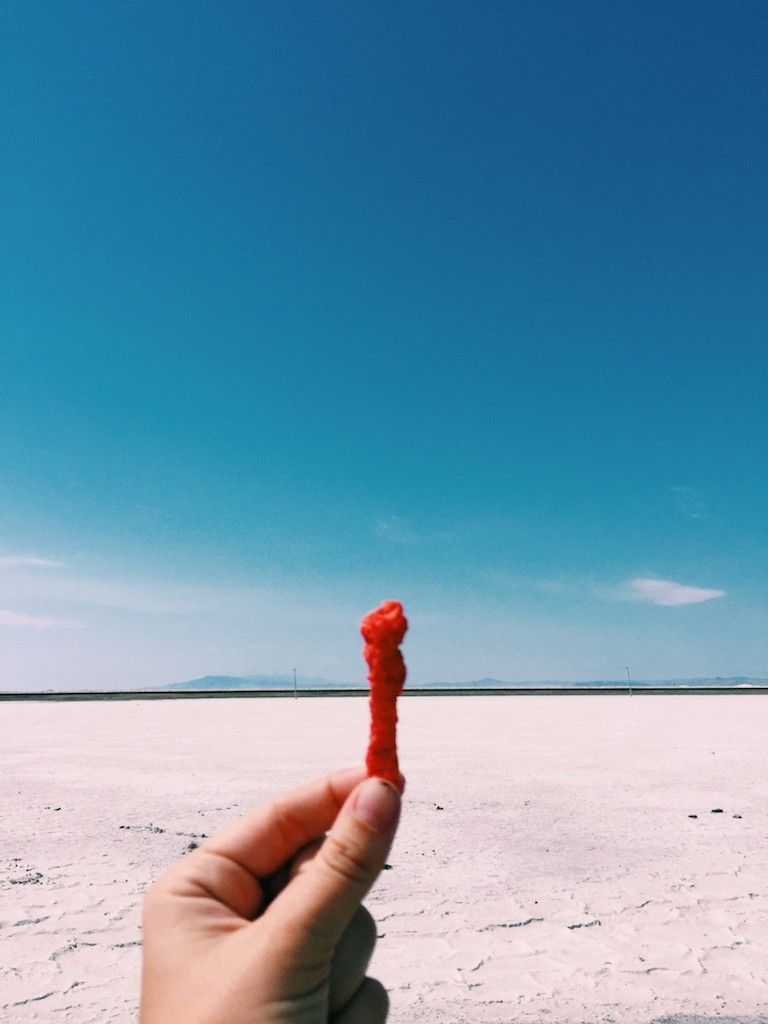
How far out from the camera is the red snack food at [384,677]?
1224 mm

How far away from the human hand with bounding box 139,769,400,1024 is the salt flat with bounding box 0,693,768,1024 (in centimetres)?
223

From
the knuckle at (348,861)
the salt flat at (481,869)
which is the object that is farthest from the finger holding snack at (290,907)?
the salt flat at (481,869)

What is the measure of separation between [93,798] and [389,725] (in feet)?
23.1

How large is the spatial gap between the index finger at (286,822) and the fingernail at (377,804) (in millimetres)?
173

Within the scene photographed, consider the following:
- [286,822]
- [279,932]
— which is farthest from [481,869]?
[279,932]

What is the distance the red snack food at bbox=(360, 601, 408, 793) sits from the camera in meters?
1.22

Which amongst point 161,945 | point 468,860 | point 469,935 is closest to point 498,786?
point 468,860

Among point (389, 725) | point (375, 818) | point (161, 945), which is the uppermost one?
point (389, 725)

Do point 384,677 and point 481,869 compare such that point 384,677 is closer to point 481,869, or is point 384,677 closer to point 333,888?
point 333,888

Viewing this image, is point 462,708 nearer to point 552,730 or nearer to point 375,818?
point 552,730

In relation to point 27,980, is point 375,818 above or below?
above

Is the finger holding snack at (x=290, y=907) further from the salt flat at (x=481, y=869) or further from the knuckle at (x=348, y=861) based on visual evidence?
the salt flat at (x=481, y=869)

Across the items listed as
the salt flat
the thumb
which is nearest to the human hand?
the thumb

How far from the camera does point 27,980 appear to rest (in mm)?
3395
